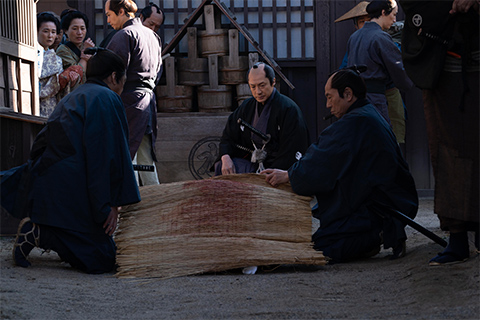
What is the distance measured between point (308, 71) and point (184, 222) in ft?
14.6

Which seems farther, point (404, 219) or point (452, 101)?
point (404, 219)

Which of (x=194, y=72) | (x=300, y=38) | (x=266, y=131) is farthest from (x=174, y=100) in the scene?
(x=266, y=131)

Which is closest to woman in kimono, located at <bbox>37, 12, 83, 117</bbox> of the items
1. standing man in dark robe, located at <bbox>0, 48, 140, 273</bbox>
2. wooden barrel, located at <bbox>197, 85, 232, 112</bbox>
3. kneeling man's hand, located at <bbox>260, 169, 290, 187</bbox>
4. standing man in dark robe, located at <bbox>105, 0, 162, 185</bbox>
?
standing man in dark robe, located at <bbox>105, 0, 162, 185</bbox>

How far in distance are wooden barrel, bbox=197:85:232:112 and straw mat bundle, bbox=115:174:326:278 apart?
11.6 feet

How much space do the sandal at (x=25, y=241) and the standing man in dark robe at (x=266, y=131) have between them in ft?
6.24

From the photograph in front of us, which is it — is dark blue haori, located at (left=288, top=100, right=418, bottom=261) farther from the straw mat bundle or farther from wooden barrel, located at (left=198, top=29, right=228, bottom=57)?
wooden barrel, located at (left=198, top=29, right=228, bottom=57)

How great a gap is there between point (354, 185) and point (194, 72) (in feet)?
13.2

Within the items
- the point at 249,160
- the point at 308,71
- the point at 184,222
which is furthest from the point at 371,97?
the point at 184,222

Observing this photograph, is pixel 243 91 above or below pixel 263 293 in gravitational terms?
above

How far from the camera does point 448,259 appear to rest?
11.2 feet

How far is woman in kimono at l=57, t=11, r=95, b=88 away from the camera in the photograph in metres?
6.33

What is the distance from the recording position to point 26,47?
18.4ft

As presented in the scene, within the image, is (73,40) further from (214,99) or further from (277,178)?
(277,178)

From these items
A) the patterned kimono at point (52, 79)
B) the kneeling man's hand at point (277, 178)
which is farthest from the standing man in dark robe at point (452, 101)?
the patterned kimono at point (52, 79)
